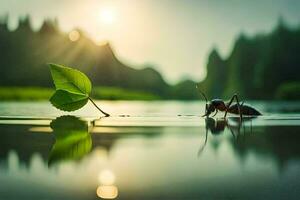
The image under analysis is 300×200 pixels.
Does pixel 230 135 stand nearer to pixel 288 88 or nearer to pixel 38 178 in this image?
pixel 38 178

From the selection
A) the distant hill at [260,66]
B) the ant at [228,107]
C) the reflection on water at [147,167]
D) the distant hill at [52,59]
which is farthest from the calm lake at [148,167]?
the distant hill at [52,59]

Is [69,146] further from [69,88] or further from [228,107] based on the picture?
[228,107]

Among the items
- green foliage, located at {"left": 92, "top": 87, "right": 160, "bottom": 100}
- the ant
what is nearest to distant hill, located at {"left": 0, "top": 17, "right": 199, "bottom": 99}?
green foliage, located at {"left": 92, "top": 87, "right": 160, "bottom": 100}

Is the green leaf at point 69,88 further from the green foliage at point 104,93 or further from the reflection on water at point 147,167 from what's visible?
the green foliage at point 104,93

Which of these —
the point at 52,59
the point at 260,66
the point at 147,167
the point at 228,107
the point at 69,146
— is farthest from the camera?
the point at 52,59

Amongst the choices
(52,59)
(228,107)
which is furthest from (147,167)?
(52,59)

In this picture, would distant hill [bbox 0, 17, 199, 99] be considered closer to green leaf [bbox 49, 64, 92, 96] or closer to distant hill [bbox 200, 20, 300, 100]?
distant hill [bbox 200, 20, 300, 100]
